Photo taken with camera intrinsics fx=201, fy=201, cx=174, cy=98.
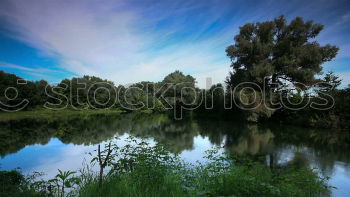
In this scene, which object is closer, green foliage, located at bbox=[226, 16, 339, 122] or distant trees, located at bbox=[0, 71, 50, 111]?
green foliage, located at bbox=[226, 16, 339, 122]

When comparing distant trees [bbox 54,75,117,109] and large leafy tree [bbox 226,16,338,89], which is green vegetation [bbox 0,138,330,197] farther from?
distant trees [bbox 54,75,117,109]

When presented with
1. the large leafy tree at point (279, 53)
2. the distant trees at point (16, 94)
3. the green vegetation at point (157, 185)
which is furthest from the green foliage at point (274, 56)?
the distant trees at point (16, 94)

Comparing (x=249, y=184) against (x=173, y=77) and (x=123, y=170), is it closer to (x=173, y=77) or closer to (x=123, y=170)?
(x=123, y=170)

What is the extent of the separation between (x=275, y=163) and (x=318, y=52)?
17.9 metres

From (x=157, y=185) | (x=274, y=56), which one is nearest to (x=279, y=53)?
(x=274, y=56)

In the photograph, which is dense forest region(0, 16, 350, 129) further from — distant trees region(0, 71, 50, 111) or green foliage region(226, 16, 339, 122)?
distant trees region(0, 71, 50, 111)

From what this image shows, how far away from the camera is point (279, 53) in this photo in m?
22.1

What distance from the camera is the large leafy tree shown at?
20422 mm

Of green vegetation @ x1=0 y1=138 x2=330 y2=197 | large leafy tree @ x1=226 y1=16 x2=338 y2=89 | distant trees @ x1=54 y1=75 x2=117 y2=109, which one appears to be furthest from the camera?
distant trees @ x1=54 y1=75 x2=117 y2=109

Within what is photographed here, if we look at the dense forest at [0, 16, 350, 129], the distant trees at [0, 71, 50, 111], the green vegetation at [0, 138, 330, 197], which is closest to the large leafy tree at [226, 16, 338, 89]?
the dense forest at [0, 16, 350, 129]

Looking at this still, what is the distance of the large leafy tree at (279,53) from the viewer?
67.0ft

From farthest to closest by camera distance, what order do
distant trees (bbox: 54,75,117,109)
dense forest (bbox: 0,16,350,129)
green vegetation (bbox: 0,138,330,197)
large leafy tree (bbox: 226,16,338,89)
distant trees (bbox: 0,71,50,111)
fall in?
distant trees (bbox: 54,75,117,109) < distant trees (bbox: 0,71,50,111) < large leafy tree (bbox: 226,16,338,89) < dense forest (bbox: 0,16,350,129) < green vegetation (bbox: 0,138,330,197)

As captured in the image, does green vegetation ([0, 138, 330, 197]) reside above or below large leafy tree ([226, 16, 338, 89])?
below

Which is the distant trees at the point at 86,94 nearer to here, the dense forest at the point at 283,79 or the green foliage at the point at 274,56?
the dense forest at the point at 283,79
